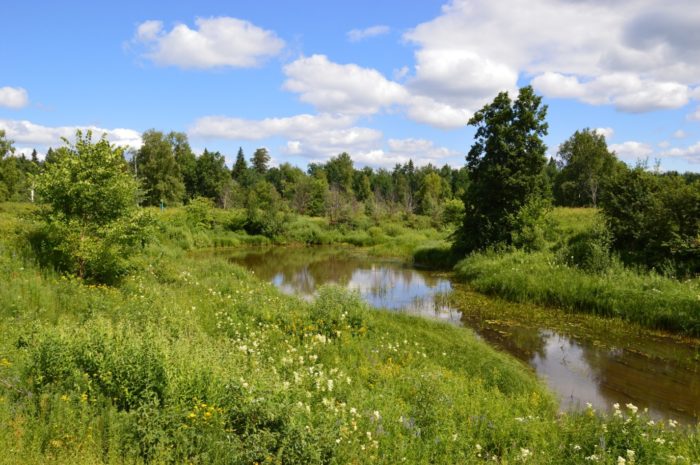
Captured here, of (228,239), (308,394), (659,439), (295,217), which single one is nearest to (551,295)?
(659,439)

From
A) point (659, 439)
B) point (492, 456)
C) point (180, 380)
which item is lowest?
point (492, 456)

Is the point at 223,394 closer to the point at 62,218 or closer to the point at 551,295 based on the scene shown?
the point at 62,218

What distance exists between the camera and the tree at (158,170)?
64625 mm

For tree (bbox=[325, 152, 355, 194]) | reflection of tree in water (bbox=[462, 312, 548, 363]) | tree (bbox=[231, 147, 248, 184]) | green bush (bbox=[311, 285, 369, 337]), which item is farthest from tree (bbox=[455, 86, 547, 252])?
tree (bbox=[231, 147, 248, 184])

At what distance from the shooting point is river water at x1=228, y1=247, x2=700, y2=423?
10445mm

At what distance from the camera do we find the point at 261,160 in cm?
12650

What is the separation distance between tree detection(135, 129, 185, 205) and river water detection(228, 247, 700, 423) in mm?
47002

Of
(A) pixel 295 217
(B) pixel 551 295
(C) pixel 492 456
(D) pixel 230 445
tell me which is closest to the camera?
(D) pixel 230 445

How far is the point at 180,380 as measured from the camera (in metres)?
6.01

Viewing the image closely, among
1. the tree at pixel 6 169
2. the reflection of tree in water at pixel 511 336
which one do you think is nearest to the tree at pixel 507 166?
the reflection of tree in water at pixel 511 336

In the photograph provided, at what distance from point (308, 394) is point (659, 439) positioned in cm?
458

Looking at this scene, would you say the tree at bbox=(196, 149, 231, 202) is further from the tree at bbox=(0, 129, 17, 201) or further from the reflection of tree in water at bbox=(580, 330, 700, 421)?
the reflection of tree in water at bbox=(580, 330, 700, 421)

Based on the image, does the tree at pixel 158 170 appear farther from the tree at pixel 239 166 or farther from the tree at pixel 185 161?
the tree at pixel 239 166

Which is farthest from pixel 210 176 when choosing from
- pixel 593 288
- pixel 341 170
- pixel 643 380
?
pixel 643 380
